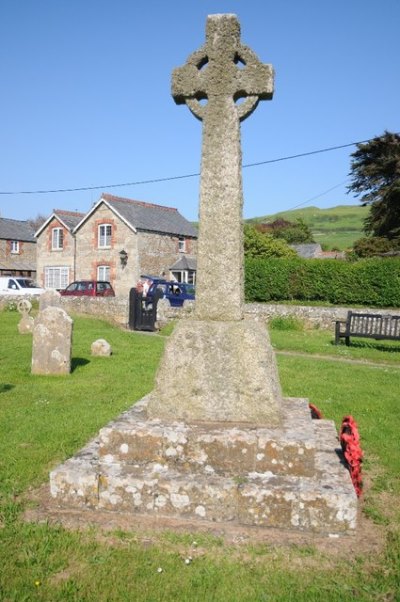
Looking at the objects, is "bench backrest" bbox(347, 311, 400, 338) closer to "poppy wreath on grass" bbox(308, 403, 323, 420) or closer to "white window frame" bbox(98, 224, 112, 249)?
"poppy wreath on grass" bbox(308, 403, 323, 420)

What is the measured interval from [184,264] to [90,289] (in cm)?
1191

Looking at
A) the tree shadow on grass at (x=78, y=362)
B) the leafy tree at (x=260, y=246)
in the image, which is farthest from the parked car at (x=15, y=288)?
the leafy tree at (x=260, y=246)

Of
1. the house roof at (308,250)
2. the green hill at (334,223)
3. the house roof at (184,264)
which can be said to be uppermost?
the green hill at (334,223)

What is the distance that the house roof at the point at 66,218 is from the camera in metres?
42.7

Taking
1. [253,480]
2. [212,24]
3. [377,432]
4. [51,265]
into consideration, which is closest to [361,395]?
[377,432]

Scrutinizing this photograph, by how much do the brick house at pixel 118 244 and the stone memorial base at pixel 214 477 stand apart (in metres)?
32.4

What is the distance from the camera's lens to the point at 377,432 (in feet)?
21.4

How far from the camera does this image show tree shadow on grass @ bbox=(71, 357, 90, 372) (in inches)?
416

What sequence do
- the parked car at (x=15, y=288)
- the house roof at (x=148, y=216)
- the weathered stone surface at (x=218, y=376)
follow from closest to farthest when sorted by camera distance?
the weathered stone surface at (x=218, y=376), the parked car at (x=15, y=288), the house roof at (x=148, y=216)

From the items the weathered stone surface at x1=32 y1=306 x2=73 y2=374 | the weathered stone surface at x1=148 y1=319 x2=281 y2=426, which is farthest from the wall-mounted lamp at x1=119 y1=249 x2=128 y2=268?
the weathered stone surface at x1=148 y1=319 x2=281 y2=426

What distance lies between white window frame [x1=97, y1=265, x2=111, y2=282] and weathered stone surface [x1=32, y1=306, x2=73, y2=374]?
3083cm

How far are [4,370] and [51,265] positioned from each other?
35.1 meters

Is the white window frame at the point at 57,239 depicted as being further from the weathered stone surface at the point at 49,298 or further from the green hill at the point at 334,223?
the green hill at the point at 334,223

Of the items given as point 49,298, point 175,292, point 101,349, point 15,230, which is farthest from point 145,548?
point 15,230
